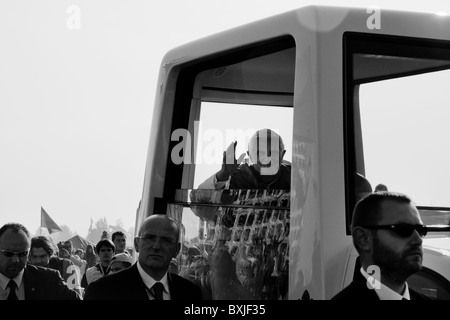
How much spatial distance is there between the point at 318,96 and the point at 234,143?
931 mm

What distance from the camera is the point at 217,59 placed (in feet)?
16.4

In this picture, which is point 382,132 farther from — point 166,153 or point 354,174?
point 166,153

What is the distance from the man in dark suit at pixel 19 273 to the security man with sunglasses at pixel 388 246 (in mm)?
2156

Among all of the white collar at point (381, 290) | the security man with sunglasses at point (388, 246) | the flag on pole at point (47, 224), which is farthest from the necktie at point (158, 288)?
the flag on pole at point (47, 224)

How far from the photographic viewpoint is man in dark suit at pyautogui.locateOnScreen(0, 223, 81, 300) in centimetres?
488

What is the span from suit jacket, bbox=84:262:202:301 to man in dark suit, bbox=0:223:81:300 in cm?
60

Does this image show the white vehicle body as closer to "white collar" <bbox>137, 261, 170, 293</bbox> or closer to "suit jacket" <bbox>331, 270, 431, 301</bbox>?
"suit jacket" <bbox>331, 270, 431, 301</bbox>

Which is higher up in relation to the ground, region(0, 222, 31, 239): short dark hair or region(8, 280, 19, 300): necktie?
region(0, 222, 31, 239): short dark hair

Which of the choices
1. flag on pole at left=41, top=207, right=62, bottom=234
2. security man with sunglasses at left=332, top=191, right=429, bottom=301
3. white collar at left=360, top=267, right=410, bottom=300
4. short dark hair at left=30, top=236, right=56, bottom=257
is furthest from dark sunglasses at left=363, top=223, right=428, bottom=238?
flag on pole at left=41, top=207, right=62, bottom=234

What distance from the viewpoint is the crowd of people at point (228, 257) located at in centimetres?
341

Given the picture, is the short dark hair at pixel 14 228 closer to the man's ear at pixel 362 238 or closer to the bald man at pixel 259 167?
the bald man at pixel 259 167

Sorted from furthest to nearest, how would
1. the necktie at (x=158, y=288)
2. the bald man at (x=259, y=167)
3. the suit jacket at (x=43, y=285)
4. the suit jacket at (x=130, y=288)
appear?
the suit jacket at (x=43, y=285) → the bald man at (x=259, y=167) → the necktie at (x=158, y=288) → the suit jacket at (x=130, y=288)
